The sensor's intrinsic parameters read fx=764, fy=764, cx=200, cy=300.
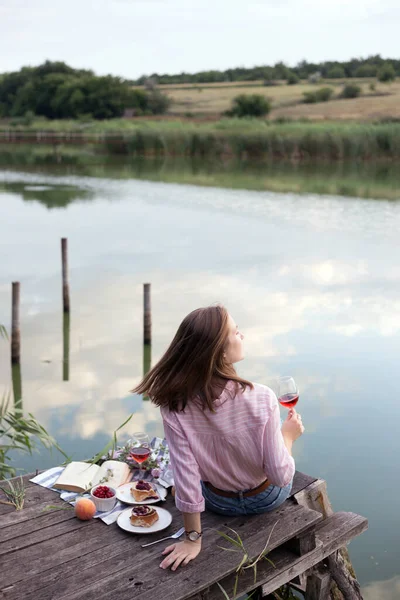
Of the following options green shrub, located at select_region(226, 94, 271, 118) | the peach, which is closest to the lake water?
the peach

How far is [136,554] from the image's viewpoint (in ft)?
9.59

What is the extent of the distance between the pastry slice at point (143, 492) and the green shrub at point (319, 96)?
5484cm

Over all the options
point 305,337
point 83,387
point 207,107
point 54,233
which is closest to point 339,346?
point 305,337

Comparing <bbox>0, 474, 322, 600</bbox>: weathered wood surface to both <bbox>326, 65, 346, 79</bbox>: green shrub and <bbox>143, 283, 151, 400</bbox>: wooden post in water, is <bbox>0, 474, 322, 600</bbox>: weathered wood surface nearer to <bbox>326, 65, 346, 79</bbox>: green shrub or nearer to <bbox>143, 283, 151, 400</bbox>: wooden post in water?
<bbox>143, 283, 151, 400</bbox>: wooden post in water

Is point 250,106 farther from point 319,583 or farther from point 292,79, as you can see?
point 319,583

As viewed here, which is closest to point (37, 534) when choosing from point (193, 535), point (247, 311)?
point (193, 535)

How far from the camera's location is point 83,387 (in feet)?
25.4

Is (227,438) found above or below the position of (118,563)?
above

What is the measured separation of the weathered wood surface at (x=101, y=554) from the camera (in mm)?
2697

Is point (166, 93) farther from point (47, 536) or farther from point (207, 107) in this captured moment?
point (47, 536)

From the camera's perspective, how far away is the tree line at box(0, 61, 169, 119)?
214ft

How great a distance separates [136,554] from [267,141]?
32003 mm

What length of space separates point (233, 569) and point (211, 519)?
37 centimetres

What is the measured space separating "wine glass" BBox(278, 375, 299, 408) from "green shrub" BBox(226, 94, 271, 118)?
51.9 metres
